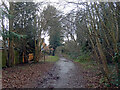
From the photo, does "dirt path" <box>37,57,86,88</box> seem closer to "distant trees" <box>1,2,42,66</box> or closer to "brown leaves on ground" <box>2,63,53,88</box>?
"brown leaves on ground" <box>2,63,53,88</box>

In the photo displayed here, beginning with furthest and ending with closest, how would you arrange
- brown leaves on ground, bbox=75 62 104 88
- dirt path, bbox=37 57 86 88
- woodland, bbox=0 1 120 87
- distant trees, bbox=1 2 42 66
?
distant trees, bbox=1 2 42 66 → woodland, bbox=0 1 120 87 → dirt path, bbox=37 57 86 88 → brown leaves on ground, bbox=75 62 104 88

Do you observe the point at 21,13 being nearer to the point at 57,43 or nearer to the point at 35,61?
the point at 35,61

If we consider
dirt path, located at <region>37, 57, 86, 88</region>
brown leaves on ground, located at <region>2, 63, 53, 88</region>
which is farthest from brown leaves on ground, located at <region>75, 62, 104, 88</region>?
brown leaves on ground, located at <region>2, 63, 53, 88</region>

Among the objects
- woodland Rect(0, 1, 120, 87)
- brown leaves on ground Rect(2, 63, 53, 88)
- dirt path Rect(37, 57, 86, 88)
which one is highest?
woodland Rect(0, 1, 120, 87)

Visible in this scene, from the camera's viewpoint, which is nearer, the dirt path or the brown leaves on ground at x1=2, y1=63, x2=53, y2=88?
the brown leaves on ground at x1=2, y1=63, x2=53, y2=88

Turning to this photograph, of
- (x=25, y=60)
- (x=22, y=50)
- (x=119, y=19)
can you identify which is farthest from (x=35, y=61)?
(x=119, y=19)

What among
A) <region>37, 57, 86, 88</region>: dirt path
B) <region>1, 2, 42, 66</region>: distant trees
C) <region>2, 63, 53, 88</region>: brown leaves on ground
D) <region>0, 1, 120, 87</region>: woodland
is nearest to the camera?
<region>2, 63, 53, 88</region>: brown leaves on ground

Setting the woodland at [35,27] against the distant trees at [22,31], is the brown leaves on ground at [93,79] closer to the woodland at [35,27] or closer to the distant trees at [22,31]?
the woodland at [35,27]

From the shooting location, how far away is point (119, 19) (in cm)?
668

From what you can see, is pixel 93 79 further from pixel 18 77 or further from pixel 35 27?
pixel 35 27

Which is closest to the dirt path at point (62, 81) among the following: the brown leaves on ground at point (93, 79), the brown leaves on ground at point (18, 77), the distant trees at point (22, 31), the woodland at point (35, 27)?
the brown leaves on ground at point (93, 79)

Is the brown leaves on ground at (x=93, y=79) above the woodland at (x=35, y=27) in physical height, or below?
below

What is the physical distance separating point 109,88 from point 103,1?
13.3 feet

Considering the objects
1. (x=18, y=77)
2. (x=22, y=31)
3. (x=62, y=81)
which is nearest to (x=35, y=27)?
(x=22, y=31)
